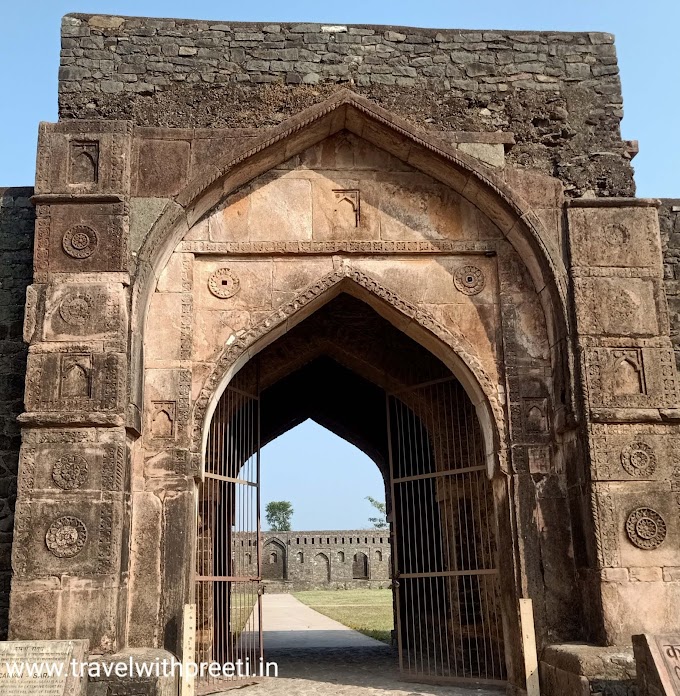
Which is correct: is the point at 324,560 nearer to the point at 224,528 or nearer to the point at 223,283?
the point at 224,528

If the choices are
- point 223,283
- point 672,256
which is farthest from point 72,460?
point 672,256

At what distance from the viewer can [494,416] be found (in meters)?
6.33

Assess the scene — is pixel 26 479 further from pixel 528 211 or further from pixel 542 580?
pixel 528 211

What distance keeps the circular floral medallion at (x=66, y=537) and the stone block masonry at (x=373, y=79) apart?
330cm

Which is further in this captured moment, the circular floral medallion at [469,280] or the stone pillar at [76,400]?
the circular floral medallion at [469,280]

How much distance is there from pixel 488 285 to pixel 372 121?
1.64m

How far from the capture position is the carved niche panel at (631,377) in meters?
5.99

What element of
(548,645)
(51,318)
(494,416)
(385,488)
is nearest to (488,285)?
(494,416)

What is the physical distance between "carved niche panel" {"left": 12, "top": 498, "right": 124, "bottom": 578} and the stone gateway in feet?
0.05

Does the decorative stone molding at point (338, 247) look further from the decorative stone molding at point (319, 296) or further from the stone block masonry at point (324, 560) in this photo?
the stone block masonry at point (324, 560)

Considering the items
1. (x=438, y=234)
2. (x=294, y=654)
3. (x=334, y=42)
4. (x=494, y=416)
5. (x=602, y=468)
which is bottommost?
(x=294, y=654)

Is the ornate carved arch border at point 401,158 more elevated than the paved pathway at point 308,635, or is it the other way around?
the ornate carved arch border at point 401,158

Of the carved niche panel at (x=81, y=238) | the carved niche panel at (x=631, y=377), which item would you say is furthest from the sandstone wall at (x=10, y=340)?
the carved niche panel at (x=631, y=377)

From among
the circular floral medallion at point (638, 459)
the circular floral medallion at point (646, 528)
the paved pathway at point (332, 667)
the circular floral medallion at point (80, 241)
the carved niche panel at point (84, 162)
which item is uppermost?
the carved niche panel at point (84, 162)
